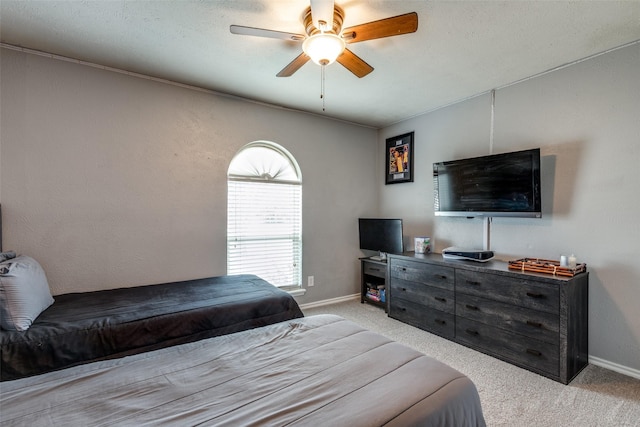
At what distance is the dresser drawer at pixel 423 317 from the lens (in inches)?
116

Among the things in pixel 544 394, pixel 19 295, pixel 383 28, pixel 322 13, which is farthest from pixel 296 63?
pixel 544 394

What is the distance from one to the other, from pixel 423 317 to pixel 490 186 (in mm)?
1543

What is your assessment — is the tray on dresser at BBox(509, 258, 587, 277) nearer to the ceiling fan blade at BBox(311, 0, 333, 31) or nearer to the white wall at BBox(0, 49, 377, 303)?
the ceiling fan blade at BBox(311, 0, 333, 31)

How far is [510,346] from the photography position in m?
2.49

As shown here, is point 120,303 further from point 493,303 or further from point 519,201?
point 519,201

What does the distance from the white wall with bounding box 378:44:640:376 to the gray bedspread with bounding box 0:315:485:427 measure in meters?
2.09

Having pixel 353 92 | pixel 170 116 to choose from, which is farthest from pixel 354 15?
pixel 170 116

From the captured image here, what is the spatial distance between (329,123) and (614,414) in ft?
12.5

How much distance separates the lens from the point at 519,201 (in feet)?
8.98

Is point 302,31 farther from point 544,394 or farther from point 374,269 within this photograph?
point 544,394

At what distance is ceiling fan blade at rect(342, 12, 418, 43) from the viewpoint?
163 centimetres

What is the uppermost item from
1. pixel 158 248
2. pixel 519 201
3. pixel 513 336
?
pixel 519 201

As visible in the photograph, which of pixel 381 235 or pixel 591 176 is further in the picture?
pixel 381 235

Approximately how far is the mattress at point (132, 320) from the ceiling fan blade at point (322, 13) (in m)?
1.96
